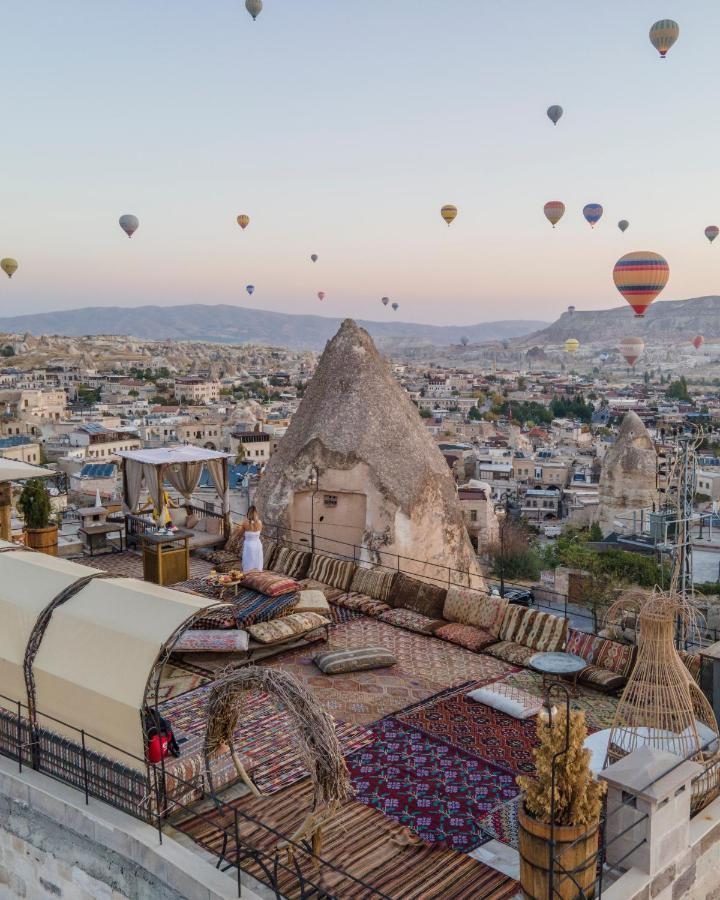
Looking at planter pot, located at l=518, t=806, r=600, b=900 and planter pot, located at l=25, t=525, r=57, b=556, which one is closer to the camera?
planter pot, located at l=518, t=806, r=600, b=900

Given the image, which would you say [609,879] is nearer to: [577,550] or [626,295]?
[577,550]

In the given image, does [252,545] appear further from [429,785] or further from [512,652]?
[429,785]

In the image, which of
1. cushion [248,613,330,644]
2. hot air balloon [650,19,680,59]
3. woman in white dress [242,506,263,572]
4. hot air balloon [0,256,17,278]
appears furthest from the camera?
hot air balloon [0,256,17,278]

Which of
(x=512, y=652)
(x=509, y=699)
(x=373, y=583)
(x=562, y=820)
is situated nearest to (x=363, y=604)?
(x=373, y=583)

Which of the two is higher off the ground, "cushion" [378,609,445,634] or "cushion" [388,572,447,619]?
"cushion" [388,572,447,619]

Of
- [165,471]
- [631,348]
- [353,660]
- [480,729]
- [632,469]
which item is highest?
[631,348]

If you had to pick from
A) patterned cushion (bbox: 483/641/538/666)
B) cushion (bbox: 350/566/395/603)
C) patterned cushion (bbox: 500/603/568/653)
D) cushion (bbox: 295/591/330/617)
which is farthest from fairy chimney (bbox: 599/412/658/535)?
cushion (bbox: 295/591/330/617)

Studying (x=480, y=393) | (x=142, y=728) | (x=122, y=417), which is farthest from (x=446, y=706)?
(x=480, y=393)

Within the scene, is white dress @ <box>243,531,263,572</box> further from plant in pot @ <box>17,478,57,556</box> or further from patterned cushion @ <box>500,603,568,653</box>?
patterned cushion @ <box>500,603,568,653</box>
